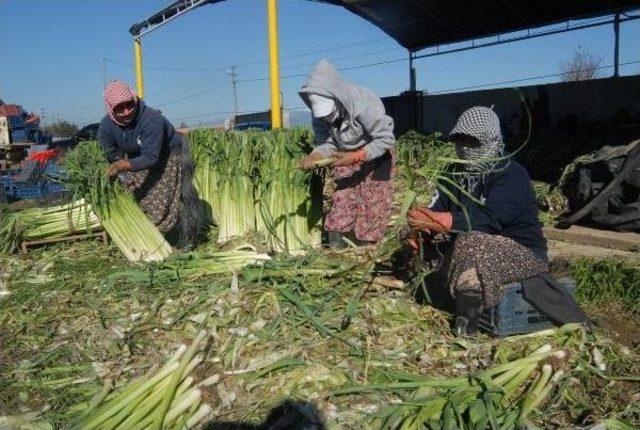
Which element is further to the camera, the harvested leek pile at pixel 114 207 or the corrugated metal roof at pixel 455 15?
the corrugated metal roof at pixel 455 15

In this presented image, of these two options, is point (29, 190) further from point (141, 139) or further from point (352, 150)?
point (352, 150)

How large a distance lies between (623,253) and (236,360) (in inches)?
148

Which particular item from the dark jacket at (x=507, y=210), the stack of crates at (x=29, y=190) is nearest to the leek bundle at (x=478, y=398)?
the dark jacket at (x=507, y=210)

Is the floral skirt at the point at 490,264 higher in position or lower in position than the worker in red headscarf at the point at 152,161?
lower

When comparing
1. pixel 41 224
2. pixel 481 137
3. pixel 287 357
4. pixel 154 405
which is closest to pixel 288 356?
pixel 287 357

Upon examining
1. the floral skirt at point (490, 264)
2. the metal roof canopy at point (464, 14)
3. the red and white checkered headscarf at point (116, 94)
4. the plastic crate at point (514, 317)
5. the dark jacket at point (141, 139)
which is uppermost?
the metal roof canopy at point (464, 14)

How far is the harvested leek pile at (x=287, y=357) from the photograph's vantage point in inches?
97.7

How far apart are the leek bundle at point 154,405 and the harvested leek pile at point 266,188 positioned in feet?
6.95

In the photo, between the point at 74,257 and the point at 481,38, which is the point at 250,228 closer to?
the point at 74,257

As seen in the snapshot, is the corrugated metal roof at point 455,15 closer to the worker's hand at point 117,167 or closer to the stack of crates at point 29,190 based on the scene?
the stack of crates at point 29,190

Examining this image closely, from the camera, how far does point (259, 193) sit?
517cm

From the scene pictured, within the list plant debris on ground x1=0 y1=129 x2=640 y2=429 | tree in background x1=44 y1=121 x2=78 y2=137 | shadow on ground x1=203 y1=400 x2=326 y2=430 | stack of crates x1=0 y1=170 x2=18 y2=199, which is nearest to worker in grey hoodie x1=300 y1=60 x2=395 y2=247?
plant debris on ground x1=0 y1=129 x2=640 y2=429

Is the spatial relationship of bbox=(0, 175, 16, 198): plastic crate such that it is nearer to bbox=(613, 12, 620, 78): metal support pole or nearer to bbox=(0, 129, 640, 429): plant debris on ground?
bbox=(0, 129, 640, 429): plant debris on ground

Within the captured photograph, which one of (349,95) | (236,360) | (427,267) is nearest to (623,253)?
(427,267)
